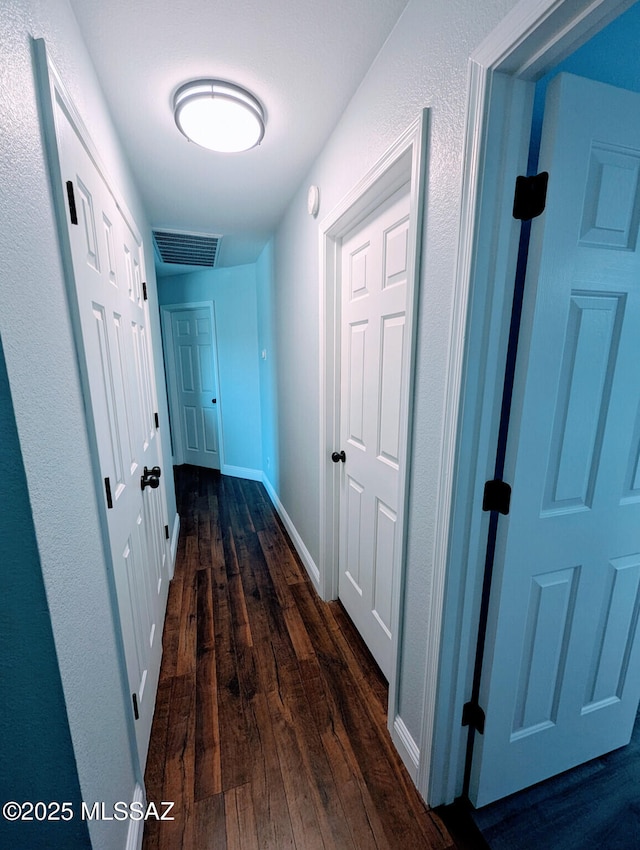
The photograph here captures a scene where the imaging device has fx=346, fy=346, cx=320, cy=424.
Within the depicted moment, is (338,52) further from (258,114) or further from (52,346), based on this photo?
(52,346)

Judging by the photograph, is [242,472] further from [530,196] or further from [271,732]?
[530,196]

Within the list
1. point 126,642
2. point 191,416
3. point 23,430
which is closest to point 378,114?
point 23,430

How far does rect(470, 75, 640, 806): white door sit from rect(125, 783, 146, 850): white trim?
3.38 ft

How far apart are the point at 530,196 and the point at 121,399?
4.51 feet

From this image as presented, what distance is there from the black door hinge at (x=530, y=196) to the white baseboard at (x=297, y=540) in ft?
6.61

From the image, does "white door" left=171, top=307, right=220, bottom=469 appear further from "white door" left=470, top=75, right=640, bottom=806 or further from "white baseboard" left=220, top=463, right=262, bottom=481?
"white door" left=470, top=75, right=640, bottom=806

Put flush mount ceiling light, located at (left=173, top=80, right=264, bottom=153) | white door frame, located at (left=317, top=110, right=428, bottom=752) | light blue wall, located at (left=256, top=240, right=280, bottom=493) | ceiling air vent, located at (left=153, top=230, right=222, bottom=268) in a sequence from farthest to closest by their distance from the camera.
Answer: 1. light blue wall, located at (left=256, top=240, right=280, bottom=493)
2. ceiling air vent, located at (left=153, top=230, right=222, bottom=268)
3. flush mount ceiling light, located at (left=173, top=80, right=264, bottom=153)
4. white door frame, located at (left=317, top=110, right=428, bottom=752)

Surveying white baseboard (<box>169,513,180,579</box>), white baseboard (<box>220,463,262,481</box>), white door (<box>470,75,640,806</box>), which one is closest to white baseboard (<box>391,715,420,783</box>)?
white door (<box>470,75,640,806</box>)

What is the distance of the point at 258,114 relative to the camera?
1.37 meters

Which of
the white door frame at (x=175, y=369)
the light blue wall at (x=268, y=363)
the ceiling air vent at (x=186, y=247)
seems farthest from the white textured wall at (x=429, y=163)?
the white door frame at (x=175, y=369)

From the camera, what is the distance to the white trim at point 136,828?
3.17 feet

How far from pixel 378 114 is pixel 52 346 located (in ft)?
4.19

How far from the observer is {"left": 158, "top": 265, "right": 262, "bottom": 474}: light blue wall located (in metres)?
3.82

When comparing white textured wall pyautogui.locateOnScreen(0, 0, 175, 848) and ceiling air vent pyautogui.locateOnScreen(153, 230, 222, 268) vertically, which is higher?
ceiling air vent pyautogui.locateOnScreen(153, 230, 222, 268)
